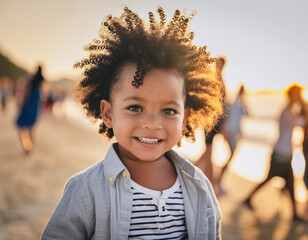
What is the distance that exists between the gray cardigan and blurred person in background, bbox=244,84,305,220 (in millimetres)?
3226

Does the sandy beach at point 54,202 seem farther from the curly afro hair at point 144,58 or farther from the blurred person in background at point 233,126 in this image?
the curly afro hair at point 144,58

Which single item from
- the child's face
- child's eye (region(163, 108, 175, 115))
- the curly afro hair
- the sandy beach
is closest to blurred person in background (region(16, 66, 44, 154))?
the sandy beach

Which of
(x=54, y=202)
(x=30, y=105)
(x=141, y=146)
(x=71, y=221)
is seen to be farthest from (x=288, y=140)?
(x=30, y=105)

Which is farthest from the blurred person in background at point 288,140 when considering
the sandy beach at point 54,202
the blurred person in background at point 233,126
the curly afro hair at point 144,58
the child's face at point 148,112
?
the child's face at point 148,112

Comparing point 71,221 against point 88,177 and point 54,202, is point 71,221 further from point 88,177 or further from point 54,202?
point 54,202

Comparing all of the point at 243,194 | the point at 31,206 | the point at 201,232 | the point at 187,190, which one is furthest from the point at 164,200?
the point at 243,194

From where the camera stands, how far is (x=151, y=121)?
157 cm

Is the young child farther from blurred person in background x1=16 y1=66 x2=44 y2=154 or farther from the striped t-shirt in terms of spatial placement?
blurred person in background x1=16 y1=66 x2=44 y2=154

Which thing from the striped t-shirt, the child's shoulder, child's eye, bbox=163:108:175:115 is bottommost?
the striped t-shirt

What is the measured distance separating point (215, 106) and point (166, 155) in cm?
53

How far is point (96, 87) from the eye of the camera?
1928 millimetres

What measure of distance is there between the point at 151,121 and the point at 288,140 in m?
3.63

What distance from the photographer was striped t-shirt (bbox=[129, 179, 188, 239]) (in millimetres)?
1560

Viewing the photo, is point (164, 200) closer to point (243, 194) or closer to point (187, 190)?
point (187, 190)
